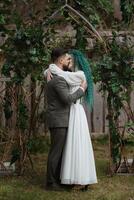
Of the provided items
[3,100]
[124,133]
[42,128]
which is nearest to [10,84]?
[3,100]

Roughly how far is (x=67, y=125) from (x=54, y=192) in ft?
2.98

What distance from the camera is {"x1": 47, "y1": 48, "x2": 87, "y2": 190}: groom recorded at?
24.8 feet

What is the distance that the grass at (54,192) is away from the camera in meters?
7.60

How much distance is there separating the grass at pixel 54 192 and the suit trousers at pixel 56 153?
22cm

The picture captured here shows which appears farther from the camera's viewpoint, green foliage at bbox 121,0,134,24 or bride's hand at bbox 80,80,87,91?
green foliage at bbox 121,0,134,24

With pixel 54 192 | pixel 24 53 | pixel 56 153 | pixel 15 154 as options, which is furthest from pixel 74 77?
pixel 15 154

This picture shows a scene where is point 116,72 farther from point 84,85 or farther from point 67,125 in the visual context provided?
point 67,125

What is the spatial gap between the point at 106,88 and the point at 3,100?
1.65 m

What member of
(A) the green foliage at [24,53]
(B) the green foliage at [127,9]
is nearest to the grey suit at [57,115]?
(A) the green foliage at [24,53]

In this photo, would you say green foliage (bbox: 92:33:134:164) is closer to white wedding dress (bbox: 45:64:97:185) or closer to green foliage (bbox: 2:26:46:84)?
white wedding dress (bbox: 45:64:97:185)

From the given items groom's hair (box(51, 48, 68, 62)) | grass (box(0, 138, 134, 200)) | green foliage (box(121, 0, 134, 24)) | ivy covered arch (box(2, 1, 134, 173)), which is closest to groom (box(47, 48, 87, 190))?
groom's hair (box(51, 48, 68, 62))

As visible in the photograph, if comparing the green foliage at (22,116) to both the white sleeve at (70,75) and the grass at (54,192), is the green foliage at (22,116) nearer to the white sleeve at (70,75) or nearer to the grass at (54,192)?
the grass at (54,192)

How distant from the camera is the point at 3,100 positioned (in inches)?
352

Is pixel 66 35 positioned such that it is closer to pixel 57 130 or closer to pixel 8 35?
pixel 8 35
